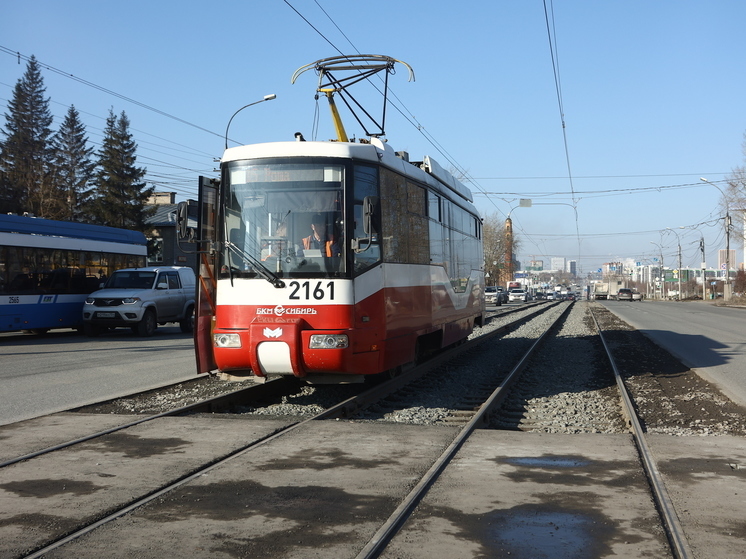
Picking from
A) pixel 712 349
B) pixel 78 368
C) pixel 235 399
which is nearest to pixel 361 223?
pixel 235 399

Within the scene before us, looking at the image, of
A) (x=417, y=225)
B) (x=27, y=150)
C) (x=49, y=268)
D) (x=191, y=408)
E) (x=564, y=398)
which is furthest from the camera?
(x=27, y=150)

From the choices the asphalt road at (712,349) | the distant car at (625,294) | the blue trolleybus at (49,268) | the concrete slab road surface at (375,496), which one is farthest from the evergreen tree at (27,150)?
the distant car at (625,294)

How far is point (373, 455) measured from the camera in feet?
22.6

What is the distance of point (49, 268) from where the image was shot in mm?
21266

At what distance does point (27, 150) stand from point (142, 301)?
150 feet

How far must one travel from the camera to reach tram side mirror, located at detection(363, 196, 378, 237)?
9.11 metres

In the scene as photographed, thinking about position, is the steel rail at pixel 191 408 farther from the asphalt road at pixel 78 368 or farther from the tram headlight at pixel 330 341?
the tram headlight at pixel 330 341

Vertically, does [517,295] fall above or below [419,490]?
above

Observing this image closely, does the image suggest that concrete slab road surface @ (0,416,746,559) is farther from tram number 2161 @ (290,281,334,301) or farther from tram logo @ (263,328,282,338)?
tram number 2161 @ (290,281,334,301)

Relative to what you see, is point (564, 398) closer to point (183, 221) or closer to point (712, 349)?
point (183, 221)

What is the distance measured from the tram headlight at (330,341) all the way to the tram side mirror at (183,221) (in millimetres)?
2109

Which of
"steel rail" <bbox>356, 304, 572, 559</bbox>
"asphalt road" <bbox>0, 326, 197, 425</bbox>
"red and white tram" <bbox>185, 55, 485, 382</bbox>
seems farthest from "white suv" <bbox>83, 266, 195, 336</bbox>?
"steel rail" <bbox>356, 304, 572, 559</bbox>

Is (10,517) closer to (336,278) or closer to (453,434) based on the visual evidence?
(453,434)

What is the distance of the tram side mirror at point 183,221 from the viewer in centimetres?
970
